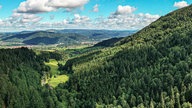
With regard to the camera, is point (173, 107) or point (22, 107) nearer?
point (173, 107)

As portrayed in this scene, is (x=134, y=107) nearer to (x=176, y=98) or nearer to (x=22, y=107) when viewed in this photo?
(x=176, y=98)

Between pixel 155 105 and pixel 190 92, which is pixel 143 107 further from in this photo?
pixel 190 92

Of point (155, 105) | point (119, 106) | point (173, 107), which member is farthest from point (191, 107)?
point (119, 106)

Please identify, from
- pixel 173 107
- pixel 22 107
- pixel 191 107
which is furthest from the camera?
pixel 22 107

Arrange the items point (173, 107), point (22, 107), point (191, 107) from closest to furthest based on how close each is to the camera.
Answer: point (191, 107) → point (173, 107) → point (22, 107)

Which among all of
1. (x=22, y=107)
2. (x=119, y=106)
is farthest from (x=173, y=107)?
(x=22, y=107)

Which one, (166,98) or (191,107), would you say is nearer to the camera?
(191,107)

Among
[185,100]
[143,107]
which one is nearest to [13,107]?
[143,107]
